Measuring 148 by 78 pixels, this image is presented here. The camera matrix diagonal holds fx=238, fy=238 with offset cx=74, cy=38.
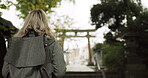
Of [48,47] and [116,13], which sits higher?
[116,13]

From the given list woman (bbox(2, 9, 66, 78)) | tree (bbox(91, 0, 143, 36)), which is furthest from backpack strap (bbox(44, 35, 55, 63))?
tree (bbox(91, 0, 143, 36))

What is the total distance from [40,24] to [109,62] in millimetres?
5303

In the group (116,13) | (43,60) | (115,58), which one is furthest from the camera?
(116,13)

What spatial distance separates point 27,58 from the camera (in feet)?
6.74

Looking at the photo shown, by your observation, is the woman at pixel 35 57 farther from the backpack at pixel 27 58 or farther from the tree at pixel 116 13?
the tree at pixel 116 13

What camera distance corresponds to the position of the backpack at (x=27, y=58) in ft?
6.65

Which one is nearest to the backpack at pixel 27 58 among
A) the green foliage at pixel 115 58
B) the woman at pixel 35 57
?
the woman at pixel 35 57

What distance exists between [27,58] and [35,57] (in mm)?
70

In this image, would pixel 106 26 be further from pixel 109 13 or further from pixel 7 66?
pixel 7 66

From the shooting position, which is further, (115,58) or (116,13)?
(116,13)

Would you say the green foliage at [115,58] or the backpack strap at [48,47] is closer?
the backpack strap at [48,47]

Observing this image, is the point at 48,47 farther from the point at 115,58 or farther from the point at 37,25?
the point at 115,58

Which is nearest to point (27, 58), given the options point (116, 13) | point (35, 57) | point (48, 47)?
point (35, 57)

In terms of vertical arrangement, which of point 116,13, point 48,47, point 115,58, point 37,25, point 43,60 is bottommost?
point 115,58
